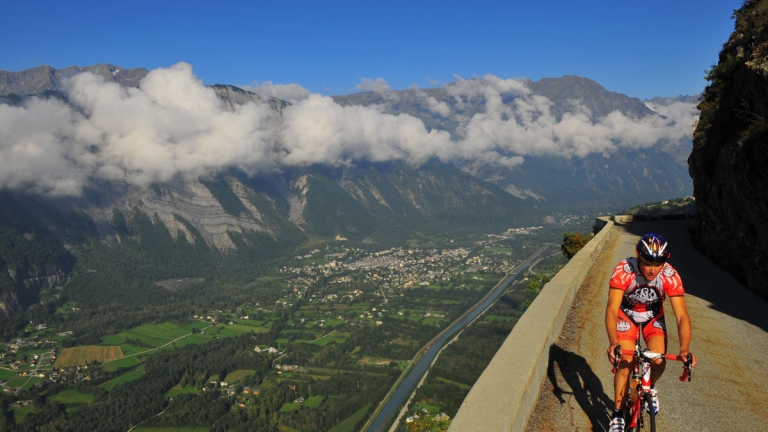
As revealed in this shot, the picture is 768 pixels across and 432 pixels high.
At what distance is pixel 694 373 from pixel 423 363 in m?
49.2

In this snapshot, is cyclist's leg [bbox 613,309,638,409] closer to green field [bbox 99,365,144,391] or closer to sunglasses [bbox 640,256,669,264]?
sunglasses [bbox 640,256,669,264]

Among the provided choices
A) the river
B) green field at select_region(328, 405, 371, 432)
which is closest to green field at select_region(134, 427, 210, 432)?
green field at select_region(328, 405, 371, 432)

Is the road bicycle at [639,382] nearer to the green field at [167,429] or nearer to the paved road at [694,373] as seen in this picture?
the paved road at [694,373]

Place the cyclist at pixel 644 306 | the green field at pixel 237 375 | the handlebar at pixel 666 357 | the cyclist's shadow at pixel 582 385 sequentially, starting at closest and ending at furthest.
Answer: the handlebar at pixel 666 357 < the cyclist at pixel 644 306 < the cyclist's shadow at pixel 582 385 < the green field at pixel 237 375

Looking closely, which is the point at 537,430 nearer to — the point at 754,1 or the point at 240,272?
the point at 754,1

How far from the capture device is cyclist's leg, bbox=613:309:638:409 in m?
4.99

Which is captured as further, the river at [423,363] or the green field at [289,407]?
the green field at [289,407]

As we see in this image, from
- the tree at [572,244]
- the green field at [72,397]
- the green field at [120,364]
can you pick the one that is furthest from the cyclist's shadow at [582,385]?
the green field at [120,364]

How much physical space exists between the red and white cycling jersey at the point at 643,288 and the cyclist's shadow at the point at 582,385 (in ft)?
5.04

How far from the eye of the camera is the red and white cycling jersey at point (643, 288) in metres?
4.92

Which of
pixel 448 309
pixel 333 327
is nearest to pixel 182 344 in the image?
pixel 333 327

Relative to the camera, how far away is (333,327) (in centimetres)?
7638

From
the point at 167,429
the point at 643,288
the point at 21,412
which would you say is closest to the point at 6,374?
the point at 21,412

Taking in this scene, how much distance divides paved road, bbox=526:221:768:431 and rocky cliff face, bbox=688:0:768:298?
2517 millimetres
